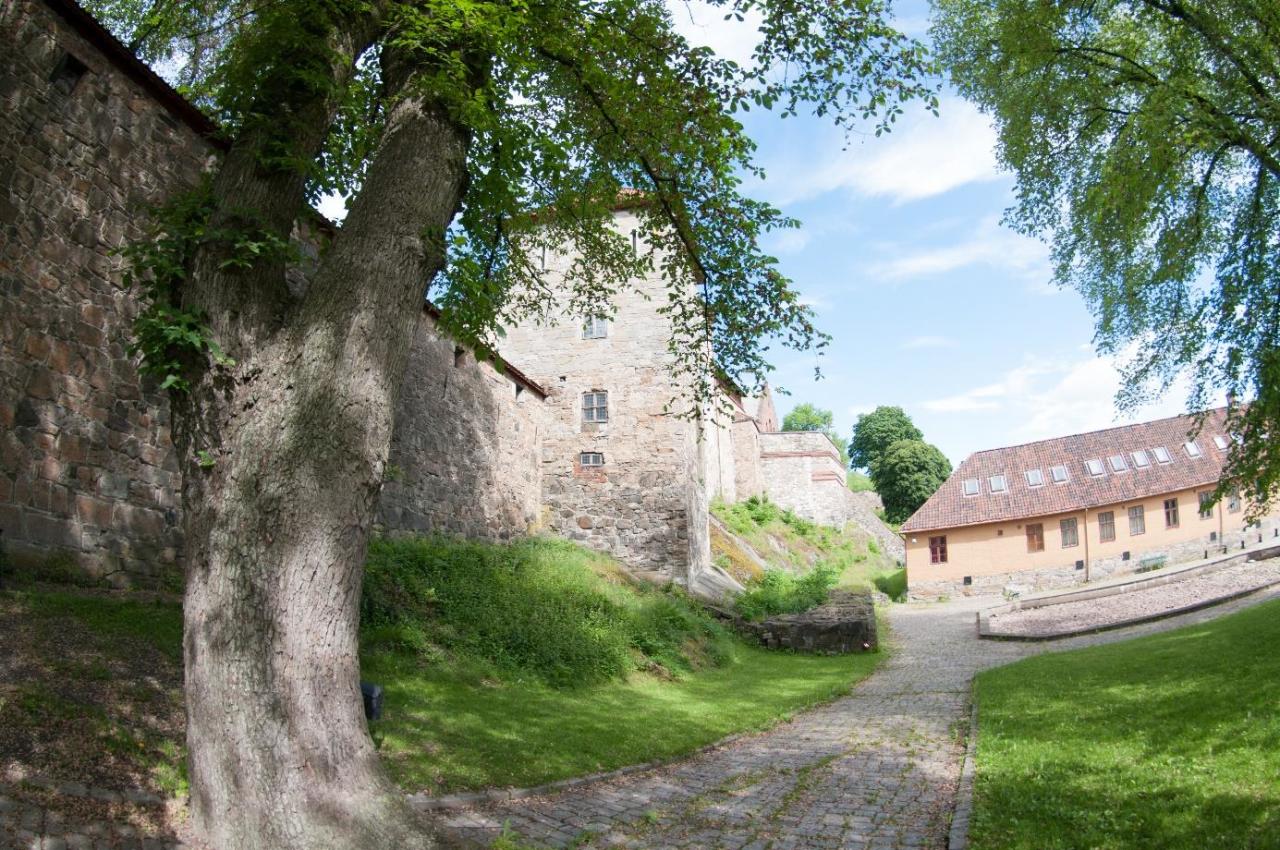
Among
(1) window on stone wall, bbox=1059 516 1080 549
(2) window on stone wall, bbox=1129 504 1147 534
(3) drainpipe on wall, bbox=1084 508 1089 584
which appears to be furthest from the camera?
(1) window on stone wall, bbox=1059 516 1080 549

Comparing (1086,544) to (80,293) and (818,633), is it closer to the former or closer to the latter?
(818,633)

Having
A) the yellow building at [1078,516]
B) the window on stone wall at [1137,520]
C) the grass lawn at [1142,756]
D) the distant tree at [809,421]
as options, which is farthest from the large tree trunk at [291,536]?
the distant tree at [809,421]

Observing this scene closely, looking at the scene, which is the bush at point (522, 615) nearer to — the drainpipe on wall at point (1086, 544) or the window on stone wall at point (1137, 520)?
the drainpipe on wall at point (1086, 544)

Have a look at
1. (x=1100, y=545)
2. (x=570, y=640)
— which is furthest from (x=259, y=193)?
(x=1100, y=545)

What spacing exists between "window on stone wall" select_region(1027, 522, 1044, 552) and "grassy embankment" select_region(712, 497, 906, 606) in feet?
17.4

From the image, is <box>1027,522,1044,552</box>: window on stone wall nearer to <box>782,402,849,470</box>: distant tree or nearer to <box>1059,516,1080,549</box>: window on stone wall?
<box>1059,516,1080,549</box>: window on stone wall

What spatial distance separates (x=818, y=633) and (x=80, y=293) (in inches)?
585

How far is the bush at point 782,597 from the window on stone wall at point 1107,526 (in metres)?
15.7

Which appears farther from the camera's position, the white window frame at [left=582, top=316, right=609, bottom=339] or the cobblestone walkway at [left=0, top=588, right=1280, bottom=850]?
the white window frame at [left=582, top=316, right=609, bottom=339]

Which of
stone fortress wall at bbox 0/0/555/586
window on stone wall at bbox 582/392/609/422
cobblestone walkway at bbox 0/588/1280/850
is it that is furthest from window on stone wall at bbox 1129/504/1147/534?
stone fortress wall at bbox 0/0/555/586

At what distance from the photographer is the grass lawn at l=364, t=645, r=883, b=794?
6.31 m

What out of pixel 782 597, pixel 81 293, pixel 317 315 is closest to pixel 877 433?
pixel 782 597

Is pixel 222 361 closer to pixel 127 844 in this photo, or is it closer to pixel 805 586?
pixel 127 844

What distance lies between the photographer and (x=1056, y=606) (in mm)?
23953
